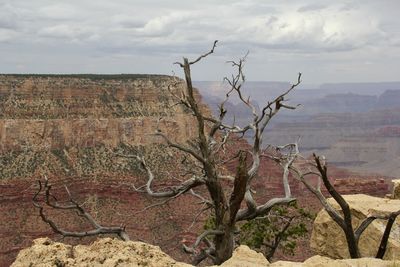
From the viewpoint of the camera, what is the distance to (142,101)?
84438mm

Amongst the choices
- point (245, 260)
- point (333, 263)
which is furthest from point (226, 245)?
point (333, 263)

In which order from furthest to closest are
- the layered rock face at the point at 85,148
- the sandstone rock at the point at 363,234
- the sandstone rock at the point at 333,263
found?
the layered rock face at the point at 85,148
the sandstone rock at the point at 363,234
the sandstone rock at the point at 333,263

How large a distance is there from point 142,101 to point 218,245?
233ft

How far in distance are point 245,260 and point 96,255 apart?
9.34 feet

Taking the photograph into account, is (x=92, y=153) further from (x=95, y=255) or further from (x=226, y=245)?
(x=95, y=255)

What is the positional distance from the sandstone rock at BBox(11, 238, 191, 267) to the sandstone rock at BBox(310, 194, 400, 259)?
8622mm

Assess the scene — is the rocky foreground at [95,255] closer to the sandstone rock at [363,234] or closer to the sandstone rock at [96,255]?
the sandstone rock at [96,255]

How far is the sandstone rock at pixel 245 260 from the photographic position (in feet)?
30.0

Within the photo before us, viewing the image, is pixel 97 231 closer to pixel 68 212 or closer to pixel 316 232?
pixel 316 232

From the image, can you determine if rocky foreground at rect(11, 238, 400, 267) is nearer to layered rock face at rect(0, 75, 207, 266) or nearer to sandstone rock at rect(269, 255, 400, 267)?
sandstone rock at rect(269, 255, 400, 267)

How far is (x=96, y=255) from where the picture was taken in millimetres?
7883

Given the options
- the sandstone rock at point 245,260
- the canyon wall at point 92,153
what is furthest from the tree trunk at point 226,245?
the canyon wall at point 92,153

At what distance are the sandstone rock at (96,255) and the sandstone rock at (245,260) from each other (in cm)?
133

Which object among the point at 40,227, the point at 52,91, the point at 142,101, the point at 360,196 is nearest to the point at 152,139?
the point at 142,101
